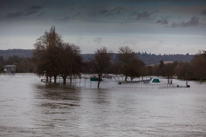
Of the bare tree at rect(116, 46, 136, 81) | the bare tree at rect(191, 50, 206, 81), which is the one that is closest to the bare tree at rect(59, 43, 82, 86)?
the bare tree at rect(116, 46, 136, 81)

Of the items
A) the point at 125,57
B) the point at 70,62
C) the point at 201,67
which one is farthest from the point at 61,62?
the point at 201,67

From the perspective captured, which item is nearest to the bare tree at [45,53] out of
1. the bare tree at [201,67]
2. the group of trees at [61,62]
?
the group of trees at [61,62]

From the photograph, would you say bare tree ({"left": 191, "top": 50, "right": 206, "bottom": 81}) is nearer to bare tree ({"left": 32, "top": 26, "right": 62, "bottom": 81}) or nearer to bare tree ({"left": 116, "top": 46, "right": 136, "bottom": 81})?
bare tree ({"left": 116, "top": 46, "right": 136, "bottom": 81})

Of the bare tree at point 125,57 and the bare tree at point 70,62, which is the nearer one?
the bare tree at point 70,62

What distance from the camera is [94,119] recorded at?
2498cm

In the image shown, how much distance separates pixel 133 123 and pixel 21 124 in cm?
912

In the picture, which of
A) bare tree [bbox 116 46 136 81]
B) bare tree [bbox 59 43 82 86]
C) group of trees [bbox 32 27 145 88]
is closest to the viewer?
group of trees [bbox 32 27 145 88]

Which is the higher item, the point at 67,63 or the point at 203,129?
the point at 67,63

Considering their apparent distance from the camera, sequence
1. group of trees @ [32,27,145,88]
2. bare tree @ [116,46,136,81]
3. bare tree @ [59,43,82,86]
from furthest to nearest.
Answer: bare tree @ [116,46,136,81]
bare tree @ [59,43,82,86]
group of trees @ [32,27,145,88]

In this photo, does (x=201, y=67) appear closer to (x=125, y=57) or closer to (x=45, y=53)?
(x=125, y=57)

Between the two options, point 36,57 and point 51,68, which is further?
point 36,57

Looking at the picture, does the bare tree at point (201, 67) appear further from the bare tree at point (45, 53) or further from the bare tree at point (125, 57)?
the bare tree at point (45, 53)

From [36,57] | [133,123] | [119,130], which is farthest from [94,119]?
[36,57]

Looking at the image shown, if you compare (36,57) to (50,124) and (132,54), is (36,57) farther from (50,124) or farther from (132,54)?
(50,124)
